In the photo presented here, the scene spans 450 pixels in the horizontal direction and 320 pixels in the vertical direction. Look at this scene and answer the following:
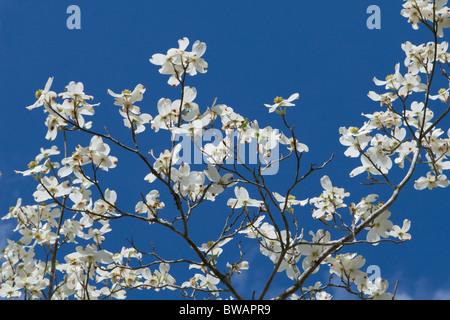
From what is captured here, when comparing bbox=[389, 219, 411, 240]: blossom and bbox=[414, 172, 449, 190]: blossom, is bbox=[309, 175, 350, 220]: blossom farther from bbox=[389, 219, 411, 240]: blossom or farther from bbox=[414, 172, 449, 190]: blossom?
bbox=[414, 172, 449, 190]: blossom

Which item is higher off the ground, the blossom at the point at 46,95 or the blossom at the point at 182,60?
the blossom at the point at 182,60

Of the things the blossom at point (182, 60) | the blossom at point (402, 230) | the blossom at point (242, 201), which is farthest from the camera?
the blossom at point (402, 230)

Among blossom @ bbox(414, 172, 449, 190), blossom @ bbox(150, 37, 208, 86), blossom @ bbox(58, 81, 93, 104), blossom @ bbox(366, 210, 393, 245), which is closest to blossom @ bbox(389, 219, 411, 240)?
blossom @ bbox(366, 210, 393, 245)

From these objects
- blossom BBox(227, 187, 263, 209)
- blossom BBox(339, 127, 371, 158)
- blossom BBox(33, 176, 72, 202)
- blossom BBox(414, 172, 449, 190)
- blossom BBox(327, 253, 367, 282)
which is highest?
blossom BBox(339, 127, 371, 158)

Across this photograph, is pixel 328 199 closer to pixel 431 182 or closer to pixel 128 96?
pixel 431 182

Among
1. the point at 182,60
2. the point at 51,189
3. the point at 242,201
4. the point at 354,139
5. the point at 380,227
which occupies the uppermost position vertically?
the point at 182,60

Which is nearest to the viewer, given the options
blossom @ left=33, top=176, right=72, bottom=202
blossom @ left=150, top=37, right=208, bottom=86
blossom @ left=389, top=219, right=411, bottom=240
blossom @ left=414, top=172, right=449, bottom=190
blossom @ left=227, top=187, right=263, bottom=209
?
A: blossom @ left=150, top=37, right=208, bottom=86

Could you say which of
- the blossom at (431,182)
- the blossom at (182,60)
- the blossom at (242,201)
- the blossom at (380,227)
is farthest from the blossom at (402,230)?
the blossom at (182,60)

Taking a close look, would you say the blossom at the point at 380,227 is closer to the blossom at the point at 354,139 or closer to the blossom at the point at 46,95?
the blossom at the point at 354,139

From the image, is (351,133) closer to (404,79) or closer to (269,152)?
(269,152)

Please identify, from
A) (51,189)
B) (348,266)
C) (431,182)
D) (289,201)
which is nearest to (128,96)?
(51,189)

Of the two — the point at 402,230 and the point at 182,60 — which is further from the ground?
the point at 182,60

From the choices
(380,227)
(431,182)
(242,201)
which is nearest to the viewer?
(242,201)
